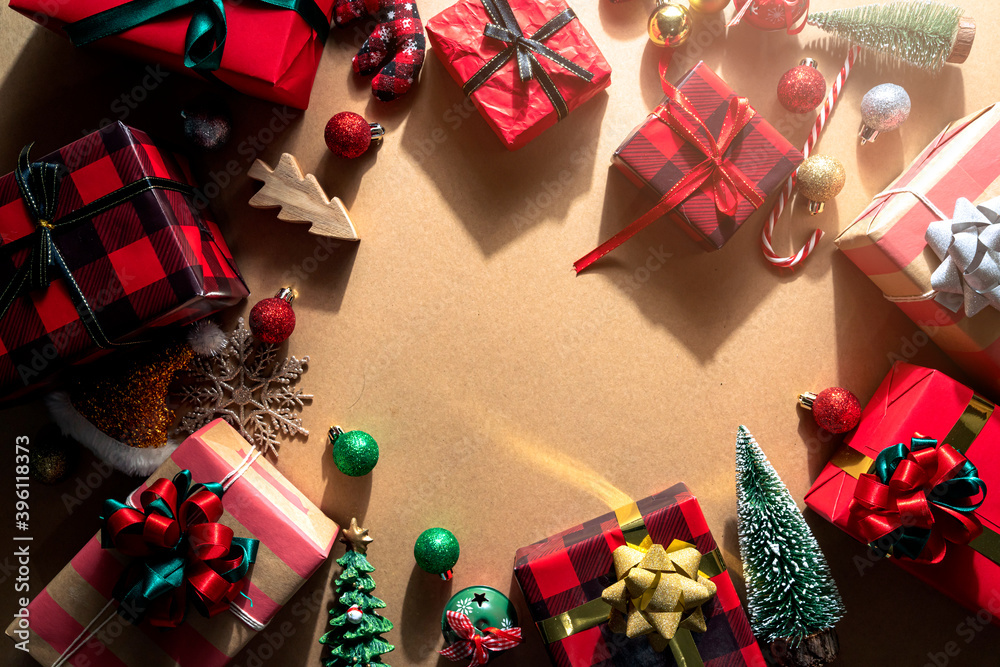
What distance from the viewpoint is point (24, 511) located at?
90.4 inches

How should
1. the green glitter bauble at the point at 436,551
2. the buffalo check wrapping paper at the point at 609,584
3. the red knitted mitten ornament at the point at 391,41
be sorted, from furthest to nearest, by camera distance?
the red knitted mitten ornament at the point at 391,41 → the green glitter bauble at the point at 436,551 → the buffalo check wrapping paper at the point at 609,584

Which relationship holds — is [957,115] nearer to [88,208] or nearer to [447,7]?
[447,7]

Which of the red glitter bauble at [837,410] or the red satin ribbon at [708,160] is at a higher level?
the red satin ribbon at [708,160]

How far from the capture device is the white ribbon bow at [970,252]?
1906 mm

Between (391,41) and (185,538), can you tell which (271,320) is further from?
(391,41)

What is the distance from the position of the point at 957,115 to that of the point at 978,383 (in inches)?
40.5

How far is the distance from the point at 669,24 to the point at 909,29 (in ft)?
2.77

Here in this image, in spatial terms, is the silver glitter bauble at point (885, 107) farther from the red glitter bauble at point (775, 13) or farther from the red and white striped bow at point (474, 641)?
the red and white striped bow at point (474, 641)

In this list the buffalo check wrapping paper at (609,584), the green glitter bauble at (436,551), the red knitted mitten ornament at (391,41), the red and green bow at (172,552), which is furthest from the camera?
the red knitted mitten ornament at (391,41)

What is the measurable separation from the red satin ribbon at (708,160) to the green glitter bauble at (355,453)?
4.34ft

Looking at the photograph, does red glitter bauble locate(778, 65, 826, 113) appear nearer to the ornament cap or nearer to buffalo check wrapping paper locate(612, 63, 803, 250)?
buffalo check wrapping paper locate(612, 63, 803, 250)

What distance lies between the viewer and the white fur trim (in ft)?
6.97

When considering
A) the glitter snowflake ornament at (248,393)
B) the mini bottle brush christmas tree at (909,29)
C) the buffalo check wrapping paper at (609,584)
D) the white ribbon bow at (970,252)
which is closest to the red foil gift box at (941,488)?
the white ribbon bow at (970,252)

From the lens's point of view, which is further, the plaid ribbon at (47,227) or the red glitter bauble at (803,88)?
the red glitter bauble at (803,88)
